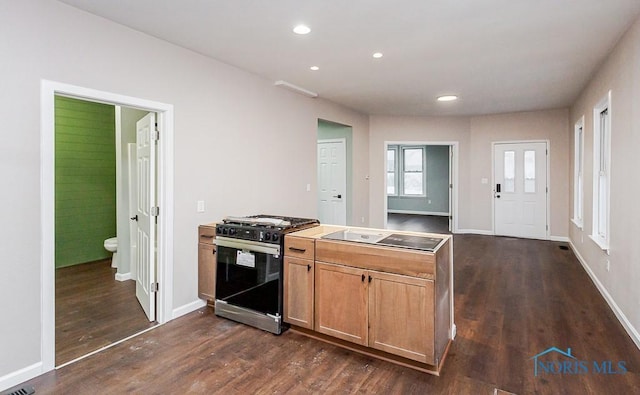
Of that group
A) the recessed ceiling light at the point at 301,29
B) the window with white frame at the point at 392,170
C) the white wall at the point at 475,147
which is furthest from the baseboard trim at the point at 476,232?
the recessed ceiling light at the point at 301,29

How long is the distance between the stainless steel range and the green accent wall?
3.17m

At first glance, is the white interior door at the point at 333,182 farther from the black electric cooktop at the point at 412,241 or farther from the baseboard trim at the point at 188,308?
the black electric cooktop at the point at 412,241

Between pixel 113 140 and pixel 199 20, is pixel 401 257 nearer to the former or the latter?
pixel 199 20

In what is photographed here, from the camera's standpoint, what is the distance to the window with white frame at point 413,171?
39.4 feet

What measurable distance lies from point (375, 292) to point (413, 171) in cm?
1009

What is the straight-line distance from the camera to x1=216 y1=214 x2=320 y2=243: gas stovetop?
311cm

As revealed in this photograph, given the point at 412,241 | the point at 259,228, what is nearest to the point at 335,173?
the point at 259,228

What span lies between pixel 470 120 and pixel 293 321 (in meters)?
6.44

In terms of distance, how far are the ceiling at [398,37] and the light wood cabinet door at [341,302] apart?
79.0 inches

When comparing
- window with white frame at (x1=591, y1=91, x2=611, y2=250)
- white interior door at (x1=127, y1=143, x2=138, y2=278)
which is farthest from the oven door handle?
window with white frame at (x1=591, y1=91, x2=611, y2=250)

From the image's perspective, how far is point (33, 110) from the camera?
2.40m

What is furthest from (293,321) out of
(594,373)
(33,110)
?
(33,110)

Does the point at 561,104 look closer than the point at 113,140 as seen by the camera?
No

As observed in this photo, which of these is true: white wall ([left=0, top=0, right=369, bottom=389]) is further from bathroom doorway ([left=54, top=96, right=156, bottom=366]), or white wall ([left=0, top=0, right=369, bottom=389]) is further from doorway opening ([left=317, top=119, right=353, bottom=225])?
doorway opening ([left=317, top=119, right=353, bottom=225])
